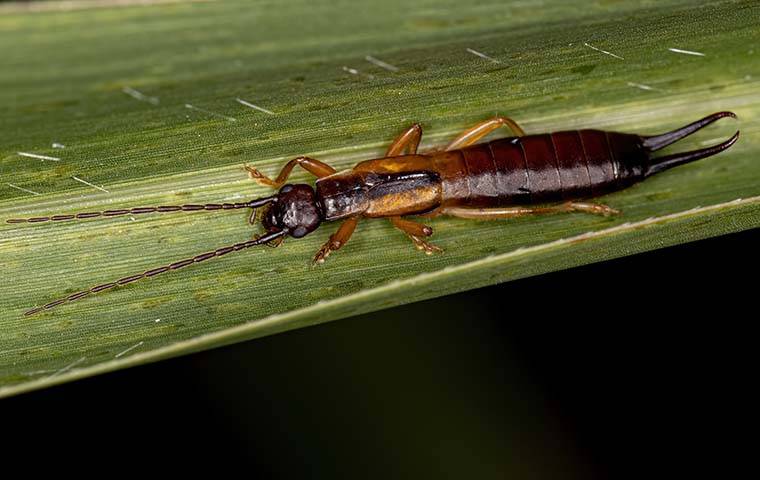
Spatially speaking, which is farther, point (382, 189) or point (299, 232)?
point (382, 189)

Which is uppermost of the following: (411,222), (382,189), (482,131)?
(482,131)

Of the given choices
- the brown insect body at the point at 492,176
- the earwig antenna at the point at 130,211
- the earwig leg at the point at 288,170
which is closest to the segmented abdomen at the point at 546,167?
the brown insect body at the point at 492,176

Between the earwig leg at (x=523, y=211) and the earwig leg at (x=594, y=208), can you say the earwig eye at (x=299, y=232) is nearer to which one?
the earwig leg at (x=523, y=211)

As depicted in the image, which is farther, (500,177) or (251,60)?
(500,177)

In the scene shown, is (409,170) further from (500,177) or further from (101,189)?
(101,189)

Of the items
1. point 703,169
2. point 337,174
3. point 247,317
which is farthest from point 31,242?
point 703,169

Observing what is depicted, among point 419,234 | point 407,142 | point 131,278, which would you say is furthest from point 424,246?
point 131,278

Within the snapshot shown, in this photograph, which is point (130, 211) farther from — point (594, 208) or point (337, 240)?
point (594, 208)
